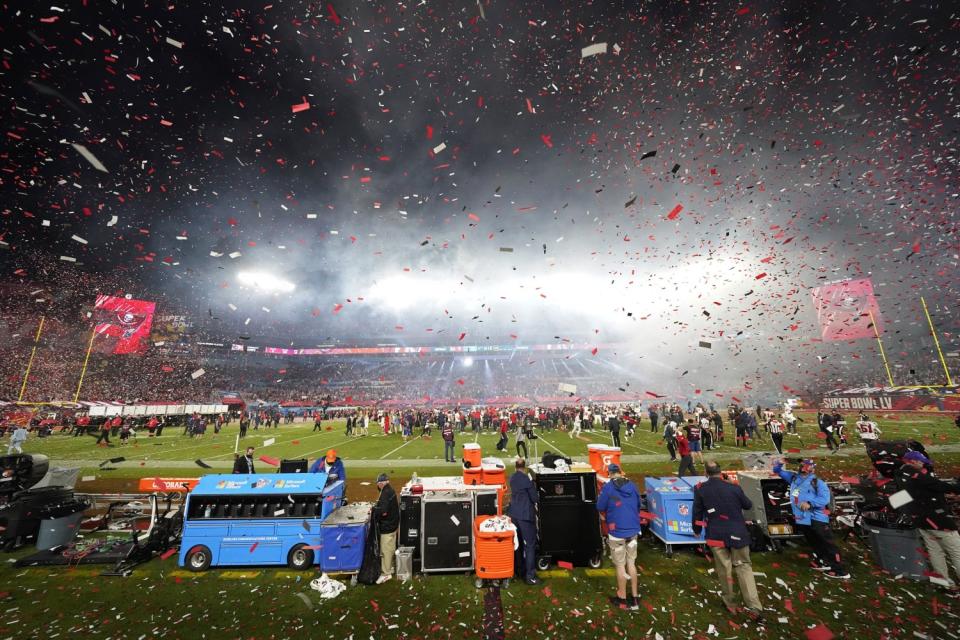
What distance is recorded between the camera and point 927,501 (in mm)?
6348

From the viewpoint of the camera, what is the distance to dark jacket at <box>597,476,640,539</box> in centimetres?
611

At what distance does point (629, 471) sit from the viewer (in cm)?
1531

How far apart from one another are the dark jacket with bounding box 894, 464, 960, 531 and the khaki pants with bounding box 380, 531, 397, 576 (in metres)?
9.28

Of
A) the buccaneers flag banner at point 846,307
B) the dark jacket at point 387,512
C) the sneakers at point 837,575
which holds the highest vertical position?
the buccaneers flag banner at point 846,307

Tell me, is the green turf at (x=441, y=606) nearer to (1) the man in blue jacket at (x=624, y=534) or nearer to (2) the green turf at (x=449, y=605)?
(2) the green turf at (x=449, y=605)

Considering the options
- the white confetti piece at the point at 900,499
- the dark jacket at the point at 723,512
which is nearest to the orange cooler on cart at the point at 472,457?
the dark jacket at the point at 723,512

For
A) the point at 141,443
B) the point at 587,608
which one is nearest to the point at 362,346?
the point at 141,443

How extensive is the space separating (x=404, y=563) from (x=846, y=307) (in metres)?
63.5

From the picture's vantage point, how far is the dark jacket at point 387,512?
7281 millimetres

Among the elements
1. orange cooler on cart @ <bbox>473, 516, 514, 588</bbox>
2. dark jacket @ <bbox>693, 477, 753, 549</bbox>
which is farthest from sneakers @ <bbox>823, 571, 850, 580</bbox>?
orange cooler on cart @ <bbox>473, 516, 514, 588</bbox>

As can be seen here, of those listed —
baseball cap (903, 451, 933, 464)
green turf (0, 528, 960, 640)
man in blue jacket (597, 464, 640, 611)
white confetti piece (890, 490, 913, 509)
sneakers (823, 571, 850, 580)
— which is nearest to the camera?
green turf (0, 528, 960, 640)

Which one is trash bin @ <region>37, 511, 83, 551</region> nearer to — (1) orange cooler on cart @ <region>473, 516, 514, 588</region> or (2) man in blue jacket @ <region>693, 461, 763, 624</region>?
(1) orange cooler on cart @ <region>473, 516, 514, 588</region>

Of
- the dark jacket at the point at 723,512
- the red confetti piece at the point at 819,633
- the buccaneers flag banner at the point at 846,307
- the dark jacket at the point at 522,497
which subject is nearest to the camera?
the red confetti piece at the point at 819,633

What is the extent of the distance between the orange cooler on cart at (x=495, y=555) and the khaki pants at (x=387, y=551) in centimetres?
182
